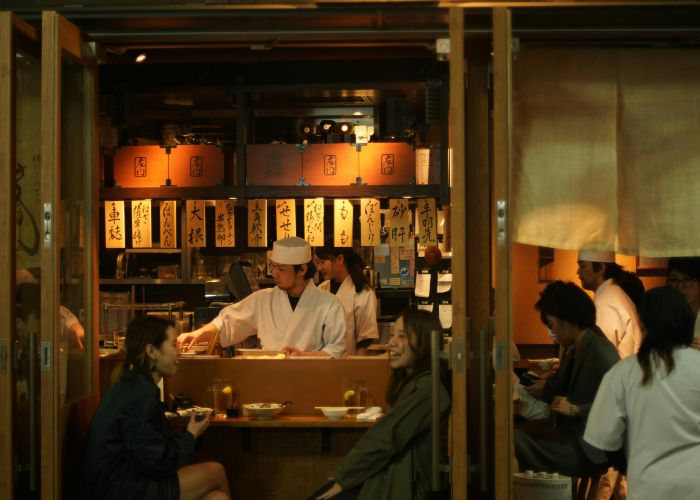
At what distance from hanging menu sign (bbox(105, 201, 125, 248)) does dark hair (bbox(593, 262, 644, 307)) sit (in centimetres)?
452

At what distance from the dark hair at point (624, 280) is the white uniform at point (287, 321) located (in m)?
2.24

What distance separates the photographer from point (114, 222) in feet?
30.3

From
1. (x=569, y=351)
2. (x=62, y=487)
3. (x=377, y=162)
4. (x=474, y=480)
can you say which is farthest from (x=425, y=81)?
(x=62, y=487)

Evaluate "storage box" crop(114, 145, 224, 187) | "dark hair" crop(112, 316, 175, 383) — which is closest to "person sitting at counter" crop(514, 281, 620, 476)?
"dark hair" crop(112, 316, 175, 383)

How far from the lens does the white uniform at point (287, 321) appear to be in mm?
7754

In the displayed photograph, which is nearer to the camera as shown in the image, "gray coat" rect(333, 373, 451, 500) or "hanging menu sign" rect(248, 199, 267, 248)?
"gray coat" rect(333, 373, 451, 500)

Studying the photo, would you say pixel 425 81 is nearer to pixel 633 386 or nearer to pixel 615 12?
pixel 615 12

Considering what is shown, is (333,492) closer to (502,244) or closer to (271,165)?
(502,244)

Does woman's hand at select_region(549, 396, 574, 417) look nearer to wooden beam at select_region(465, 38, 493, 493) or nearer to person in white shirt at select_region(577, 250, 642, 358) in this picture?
wooden beam at select_region(465, 38, 493, 493)

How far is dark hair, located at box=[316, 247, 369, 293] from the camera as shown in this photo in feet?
31.7

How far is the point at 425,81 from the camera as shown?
807 cm

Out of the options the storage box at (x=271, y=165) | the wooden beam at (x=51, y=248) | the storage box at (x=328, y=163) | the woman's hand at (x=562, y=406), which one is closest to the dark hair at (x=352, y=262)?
the storage box at (x=328, y=163)

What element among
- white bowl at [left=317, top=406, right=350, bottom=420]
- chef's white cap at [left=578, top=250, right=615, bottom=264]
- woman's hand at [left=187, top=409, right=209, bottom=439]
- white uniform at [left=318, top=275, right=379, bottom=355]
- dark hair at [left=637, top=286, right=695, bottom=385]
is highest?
chef's white cap at [left=578, top=250, right=615, bottom=264]

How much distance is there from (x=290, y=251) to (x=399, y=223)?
1.63m
